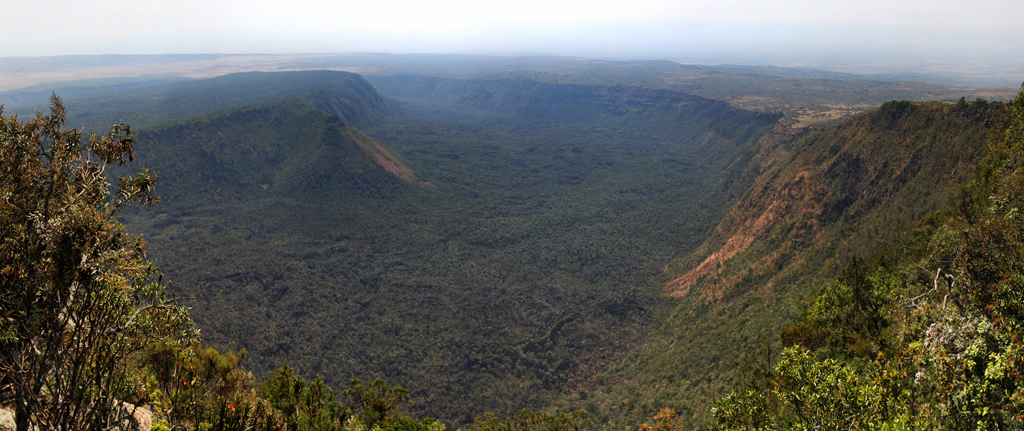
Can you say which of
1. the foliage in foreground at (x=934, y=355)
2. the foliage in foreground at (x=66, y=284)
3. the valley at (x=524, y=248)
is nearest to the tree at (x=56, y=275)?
the foliage in foreground at (x=66, y=284)

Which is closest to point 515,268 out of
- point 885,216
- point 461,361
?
point 461,361

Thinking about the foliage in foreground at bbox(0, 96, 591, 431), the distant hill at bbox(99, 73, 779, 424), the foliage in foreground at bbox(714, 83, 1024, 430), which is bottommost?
the distant hill at bbox(99, 73, 779, 424)

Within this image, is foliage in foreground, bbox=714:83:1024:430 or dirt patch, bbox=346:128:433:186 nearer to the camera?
foliage in foreground, bbox=714:83:1024:430

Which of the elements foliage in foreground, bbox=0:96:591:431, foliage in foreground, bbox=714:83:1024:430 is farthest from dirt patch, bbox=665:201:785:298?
foliage in foreground, bbox=0:96:591:431

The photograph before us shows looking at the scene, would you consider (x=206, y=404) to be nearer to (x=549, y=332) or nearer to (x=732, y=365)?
(x=732, y=365)

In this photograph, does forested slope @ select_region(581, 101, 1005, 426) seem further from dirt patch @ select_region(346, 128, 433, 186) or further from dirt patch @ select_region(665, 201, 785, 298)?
dirt patch @ select_region(346, 128, 433, 186)

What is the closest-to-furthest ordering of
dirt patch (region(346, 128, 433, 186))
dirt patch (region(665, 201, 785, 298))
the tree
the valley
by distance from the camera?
1. the tree
2. the valley
3. dirt patch (region(665, 201, 785, 298))
4. dirt patch (region(346, 128, 433, 186))
